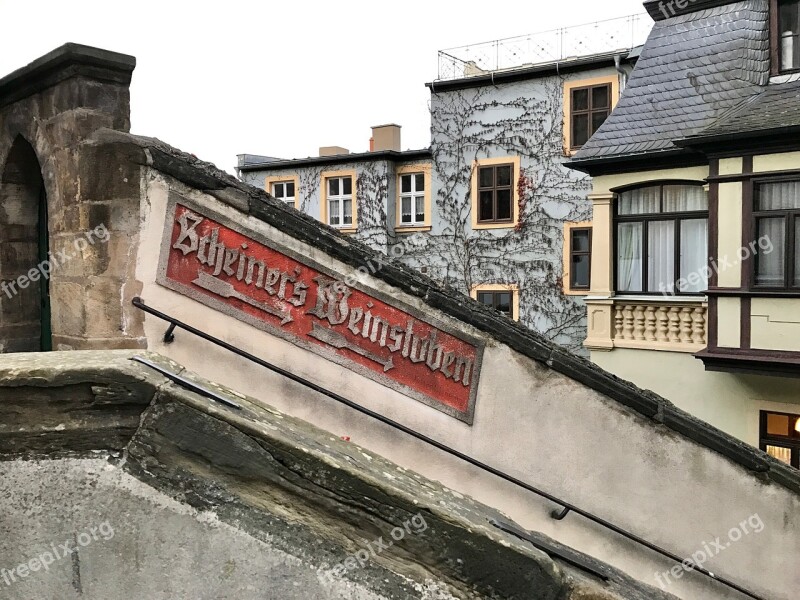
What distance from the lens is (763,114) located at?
11.7 meters

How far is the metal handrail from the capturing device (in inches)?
197

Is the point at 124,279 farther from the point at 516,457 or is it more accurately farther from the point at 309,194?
the point at 309,194

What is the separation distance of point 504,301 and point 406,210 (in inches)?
189

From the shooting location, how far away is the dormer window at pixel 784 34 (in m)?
12.4

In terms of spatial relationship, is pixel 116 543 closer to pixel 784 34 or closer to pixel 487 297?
pixel 784 34

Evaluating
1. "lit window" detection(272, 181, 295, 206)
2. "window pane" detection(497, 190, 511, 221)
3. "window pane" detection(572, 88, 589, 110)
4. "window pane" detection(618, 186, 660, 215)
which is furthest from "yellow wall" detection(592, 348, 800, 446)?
"lit window" detection(272, 181, 295, 206)

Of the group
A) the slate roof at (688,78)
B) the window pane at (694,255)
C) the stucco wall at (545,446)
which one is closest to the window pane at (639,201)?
the window pane at (694,255)

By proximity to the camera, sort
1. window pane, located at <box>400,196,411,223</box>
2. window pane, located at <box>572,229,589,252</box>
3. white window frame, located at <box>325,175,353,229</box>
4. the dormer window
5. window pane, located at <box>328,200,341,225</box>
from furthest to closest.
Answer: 1. window pane, located at <box>328,200,341,225</box>
2. white window frame, located at <box>325,175,353,229</box>
3. window pane, located at <box>400,196,411,223</box>
4. window pane, located at <box>572,229,589,252</box>
5. the dormer window

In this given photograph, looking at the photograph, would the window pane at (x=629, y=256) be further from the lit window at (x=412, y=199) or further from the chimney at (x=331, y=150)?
the chimney at (x=331, y=150)

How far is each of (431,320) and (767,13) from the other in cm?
1096

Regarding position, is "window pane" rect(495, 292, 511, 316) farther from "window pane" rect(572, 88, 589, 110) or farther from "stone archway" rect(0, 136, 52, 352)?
"stone archway" rect(0, 136, 52, 352)

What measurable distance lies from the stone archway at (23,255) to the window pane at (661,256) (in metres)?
11.1

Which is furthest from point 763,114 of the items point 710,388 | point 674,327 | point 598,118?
point 598,118

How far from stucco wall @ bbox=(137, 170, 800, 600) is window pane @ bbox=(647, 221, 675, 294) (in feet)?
23.8
